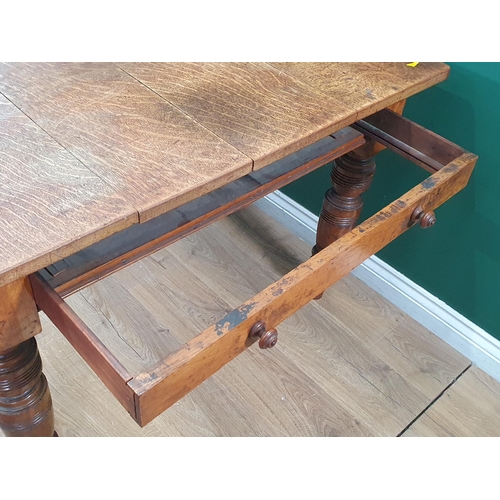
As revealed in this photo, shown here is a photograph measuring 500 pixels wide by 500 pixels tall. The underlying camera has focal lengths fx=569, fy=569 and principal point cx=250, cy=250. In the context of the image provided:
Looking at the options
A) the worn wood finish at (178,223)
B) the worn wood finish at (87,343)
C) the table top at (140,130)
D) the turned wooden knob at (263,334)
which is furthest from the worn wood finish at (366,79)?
the worn wood finish at (87,343)

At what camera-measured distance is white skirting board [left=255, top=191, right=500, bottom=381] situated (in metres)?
1.19

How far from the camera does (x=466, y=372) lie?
120cm

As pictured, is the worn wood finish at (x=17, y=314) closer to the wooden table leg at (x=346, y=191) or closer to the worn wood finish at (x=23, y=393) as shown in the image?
the worn wood finish at (x=23, y=393)

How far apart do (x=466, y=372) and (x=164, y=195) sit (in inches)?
33.7

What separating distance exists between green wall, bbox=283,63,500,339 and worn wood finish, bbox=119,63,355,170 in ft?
1.06

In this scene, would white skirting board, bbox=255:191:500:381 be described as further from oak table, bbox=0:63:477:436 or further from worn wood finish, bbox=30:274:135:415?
worn wood finish, bbox=30:274:135:415

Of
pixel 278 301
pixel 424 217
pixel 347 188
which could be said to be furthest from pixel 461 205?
pixel 278 301

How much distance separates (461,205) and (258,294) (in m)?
0.61

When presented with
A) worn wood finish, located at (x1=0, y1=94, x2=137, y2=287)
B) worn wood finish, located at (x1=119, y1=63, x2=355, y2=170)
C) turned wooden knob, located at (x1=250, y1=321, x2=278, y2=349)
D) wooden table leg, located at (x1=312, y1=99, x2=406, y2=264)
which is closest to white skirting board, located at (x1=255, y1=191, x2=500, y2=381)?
wooden table leg, located at (x1=312, y1=99, x2=406, y2=264)

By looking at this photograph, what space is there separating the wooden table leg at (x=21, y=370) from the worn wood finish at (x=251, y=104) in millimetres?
313

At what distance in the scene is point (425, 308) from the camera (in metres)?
1.26

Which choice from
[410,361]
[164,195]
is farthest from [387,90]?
[410,361]

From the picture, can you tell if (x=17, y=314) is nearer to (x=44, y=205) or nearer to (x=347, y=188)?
(x=44, y=205)

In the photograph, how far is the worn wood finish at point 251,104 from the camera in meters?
0.73
